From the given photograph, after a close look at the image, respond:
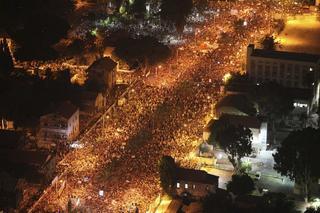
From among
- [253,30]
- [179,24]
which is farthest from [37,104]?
[253,30]

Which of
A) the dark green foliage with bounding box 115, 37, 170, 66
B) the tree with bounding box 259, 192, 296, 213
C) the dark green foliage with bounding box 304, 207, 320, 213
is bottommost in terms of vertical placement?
the dark green foliage with bounding box 304, 207, 320, 213

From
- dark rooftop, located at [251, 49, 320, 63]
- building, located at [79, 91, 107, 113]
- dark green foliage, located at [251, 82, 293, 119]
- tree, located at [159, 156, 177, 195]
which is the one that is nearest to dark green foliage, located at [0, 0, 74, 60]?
building, located at [79, 91, 107, 113]

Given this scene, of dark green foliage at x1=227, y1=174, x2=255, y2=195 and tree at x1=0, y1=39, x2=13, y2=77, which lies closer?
dark green foliage at x1=227, y1=174, x2=255, y2=195

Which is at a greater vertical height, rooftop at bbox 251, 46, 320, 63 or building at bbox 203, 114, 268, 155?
rooftop at bbox 251, 46, 320, 63

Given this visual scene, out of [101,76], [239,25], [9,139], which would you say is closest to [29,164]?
[9,139]

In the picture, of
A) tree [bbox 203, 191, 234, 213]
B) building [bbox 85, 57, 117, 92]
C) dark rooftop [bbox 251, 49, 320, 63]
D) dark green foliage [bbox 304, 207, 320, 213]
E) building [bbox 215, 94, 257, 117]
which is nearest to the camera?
tree [bbox 203, 191, 234, 213]

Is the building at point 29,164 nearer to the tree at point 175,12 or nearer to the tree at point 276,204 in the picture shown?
the tree at point 276,204

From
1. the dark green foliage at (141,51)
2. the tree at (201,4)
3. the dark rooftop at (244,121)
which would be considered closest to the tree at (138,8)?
the tree at (201,4)

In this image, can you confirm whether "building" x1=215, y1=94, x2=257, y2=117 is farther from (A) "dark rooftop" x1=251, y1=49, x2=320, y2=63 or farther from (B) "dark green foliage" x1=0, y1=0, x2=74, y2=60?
(B) "dark green foliage" x1=0, y1=0, x2=74, y2=60

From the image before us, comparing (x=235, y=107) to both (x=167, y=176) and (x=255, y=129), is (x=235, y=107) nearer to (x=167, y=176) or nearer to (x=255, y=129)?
(x=255, y=129)

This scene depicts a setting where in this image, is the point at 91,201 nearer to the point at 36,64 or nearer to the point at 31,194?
the point at 31,194
